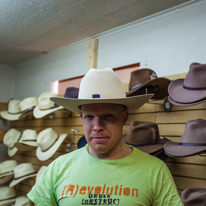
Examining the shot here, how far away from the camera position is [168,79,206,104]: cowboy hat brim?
1717 millimetres

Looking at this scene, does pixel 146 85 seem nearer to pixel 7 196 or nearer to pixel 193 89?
pixel 193 89

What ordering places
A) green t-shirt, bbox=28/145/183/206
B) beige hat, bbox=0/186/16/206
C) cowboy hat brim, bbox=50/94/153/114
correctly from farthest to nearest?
beige hat, bbox=0/186/16/206, cowboy hat brim, bbox=50/94/153/114, green t-shirt, bbox=28/145/183/206

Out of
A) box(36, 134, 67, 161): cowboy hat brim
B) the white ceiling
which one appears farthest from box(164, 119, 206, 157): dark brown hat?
box(36, 134, 67, 161): cowboy hat brim

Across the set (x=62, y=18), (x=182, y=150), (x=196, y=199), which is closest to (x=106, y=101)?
(x=182, y=150)

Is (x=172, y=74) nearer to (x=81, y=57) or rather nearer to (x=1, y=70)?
(x=81, y=57)

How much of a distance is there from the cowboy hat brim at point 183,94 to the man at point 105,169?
67 cm

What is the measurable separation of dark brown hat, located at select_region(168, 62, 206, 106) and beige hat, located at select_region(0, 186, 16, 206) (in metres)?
3.40

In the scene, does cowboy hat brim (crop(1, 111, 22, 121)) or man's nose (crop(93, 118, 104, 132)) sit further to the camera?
cowboy hat brim (crop(1, 111, 22, 121))

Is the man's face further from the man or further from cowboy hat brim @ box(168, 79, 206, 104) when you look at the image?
cowboy hat brim @ box(168, 79, 206, 104)

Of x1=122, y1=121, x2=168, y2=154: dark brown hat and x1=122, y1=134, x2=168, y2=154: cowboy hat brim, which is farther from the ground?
x1=122, y1=121, x2=168, y2=154: dark brown hat

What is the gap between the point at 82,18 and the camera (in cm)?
302

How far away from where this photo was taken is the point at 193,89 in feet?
5.92

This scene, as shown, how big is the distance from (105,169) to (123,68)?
222cm

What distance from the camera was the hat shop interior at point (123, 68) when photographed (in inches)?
80.5
